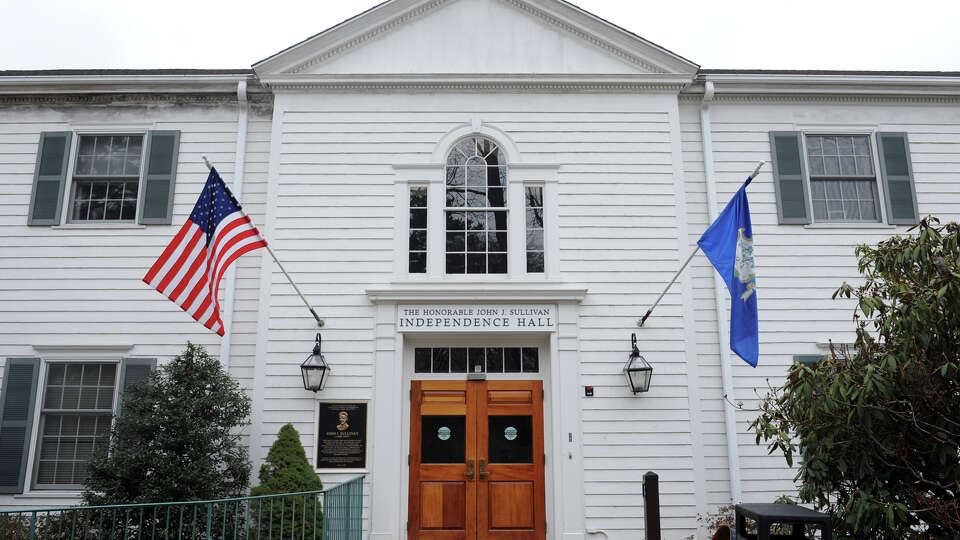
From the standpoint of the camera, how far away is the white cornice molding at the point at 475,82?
34.0 feet

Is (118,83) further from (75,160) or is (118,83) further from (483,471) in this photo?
(483,471)

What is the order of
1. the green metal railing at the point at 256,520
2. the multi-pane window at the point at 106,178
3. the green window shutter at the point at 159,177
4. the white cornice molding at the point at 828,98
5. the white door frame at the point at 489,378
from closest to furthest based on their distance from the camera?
1. the green metal railing at the point at 256,520
2. the white door frame at the point at 489,378
3. the green window shutter at the point at 159,177
4. the multi-pane window at the point at 106,178
5. the white cornice molding at the point at 828,98

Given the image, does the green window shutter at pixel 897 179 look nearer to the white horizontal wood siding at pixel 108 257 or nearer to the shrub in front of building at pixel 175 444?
the white horizontal wood siding at pixel 108 257

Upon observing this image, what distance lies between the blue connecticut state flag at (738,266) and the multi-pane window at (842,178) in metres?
3.31

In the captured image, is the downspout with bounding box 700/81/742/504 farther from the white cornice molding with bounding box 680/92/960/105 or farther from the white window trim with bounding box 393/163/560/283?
the white window trim with bounding box 393/163/560/283

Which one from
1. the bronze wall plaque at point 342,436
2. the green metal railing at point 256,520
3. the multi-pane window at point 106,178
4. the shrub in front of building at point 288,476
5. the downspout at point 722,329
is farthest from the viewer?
the multi-pane window at point 106,178

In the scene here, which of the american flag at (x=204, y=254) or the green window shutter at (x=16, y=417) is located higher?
the american flag at (x=204, y=254)

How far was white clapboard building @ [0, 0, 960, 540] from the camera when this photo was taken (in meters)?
9.38

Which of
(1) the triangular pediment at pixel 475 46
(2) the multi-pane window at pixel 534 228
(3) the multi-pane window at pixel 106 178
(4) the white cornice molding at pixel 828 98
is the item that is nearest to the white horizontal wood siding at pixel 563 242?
(2) the multi-pane window at pixel 534 228

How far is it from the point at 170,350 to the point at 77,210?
275 centimetres

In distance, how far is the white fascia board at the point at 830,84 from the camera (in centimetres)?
1062

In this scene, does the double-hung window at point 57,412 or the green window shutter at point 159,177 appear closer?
the double-hung window at point 57,412

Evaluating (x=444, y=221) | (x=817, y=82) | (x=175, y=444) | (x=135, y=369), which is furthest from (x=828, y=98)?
(x=135, y=369)

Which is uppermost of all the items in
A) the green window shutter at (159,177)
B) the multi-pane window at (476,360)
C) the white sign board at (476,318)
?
the green window shutter at (159,177)
